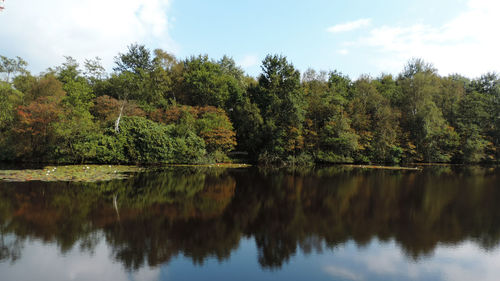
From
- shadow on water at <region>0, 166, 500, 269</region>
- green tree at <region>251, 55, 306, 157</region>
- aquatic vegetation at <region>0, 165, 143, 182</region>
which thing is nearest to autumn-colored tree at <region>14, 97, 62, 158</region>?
aquatic vegetation at <region>0, 165, 143, 182</region>

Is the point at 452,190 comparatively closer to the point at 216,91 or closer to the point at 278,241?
the point at 278,241

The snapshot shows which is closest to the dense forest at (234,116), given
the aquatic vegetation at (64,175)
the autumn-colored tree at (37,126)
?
the autumn-colored tree at (37,126)

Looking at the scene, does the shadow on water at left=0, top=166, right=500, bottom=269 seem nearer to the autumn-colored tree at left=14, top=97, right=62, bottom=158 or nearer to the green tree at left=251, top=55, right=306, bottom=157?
the autumn-colored tree at left=14, top=97, right=62, bottom=158

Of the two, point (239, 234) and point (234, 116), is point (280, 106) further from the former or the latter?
point (239, 234)

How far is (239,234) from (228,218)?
161 centimetres

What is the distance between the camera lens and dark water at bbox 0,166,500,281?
22.1 feet

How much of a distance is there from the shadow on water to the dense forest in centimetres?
1068

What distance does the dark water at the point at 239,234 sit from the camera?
6742mm

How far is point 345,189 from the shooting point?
16672 millimetres

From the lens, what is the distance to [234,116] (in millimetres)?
34062

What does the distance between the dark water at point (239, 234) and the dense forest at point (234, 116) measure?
11.4 m

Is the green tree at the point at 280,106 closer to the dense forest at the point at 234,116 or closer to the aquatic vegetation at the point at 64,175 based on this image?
the dense forest at the point at 234,116

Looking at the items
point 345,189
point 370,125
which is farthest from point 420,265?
point 370,125

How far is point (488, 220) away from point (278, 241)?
8768 mm
